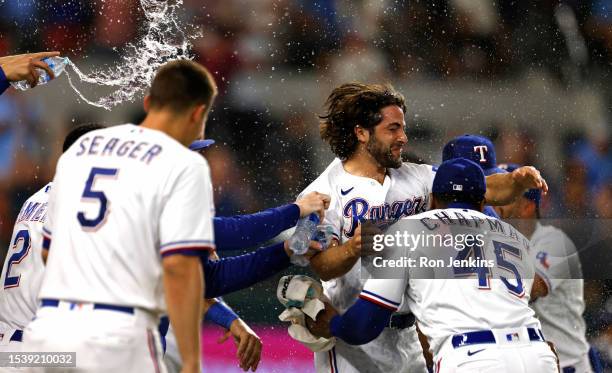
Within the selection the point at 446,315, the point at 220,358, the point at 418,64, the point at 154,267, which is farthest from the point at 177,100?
the point at 418,64

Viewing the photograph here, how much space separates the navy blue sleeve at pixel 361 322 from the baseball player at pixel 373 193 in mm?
372

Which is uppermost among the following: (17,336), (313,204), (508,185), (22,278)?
(508,185)

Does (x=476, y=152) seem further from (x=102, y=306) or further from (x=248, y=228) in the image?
(x=102, y=306)

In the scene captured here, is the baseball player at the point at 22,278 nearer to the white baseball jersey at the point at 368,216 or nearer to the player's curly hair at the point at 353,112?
the white baseball jersey at the point at 368,216

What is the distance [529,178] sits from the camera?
11.9 ft

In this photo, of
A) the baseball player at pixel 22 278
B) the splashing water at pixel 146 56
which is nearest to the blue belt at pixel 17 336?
the baseball player at pixel 22 278

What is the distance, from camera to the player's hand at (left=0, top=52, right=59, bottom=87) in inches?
124

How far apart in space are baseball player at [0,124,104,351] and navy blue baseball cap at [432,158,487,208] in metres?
1.49

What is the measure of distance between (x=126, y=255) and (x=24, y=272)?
3.37 feet

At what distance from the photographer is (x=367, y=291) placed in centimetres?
295

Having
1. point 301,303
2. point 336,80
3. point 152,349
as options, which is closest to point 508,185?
point 301,303

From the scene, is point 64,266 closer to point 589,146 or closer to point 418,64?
point 418,64

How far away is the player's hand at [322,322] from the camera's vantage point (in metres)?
3.34

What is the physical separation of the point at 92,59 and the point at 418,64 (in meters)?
3.03
